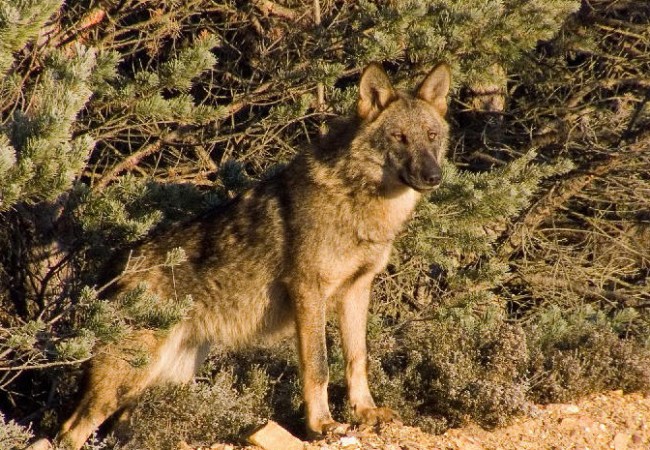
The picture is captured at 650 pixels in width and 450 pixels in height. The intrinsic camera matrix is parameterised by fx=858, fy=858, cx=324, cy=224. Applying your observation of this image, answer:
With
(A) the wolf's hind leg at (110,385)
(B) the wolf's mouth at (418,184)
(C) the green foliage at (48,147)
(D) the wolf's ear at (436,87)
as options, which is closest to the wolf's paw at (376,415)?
(A) the wolf's hind leg at (110,385)

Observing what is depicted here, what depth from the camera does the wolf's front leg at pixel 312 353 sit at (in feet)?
19.4

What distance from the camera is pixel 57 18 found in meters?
6.62

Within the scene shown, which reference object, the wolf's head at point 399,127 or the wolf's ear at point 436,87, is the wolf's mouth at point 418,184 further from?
the wolf's ear at point 436,87

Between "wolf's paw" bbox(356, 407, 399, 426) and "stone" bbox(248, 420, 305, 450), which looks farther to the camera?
"wolf's paw" bbox(356, 407, 399, 426)

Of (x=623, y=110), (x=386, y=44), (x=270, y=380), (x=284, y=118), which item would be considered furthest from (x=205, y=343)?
(x=623, y=110)

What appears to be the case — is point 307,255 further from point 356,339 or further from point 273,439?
point 273,439

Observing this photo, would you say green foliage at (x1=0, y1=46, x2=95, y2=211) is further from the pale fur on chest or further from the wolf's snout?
the wolf's snout

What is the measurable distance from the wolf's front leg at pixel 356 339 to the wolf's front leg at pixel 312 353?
0.49m

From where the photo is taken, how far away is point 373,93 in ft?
21.0

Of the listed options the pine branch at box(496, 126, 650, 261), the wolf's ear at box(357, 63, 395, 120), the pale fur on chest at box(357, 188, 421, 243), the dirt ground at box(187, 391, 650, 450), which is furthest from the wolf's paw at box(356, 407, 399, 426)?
the pine branch at box(496, 126, 650, 261)

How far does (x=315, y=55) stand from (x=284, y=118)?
0.62m

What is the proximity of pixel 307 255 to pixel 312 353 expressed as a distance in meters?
0.68

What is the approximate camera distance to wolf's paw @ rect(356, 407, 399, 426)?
20.4ft

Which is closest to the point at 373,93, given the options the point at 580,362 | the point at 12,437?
the point at 580,362
